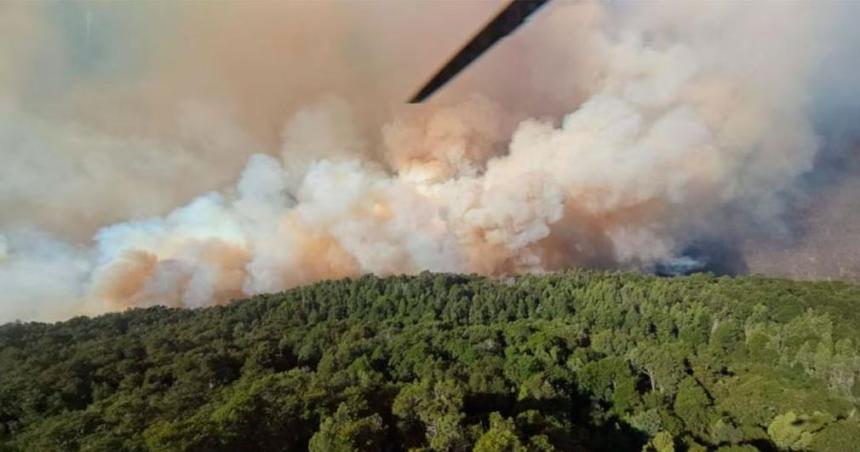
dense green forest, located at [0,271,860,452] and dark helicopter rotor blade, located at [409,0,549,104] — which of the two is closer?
dark helicopter rotor blade, located at [409,0,549,104]

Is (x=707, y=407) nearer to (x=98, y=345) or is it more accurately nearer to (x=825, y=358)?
(x=825, y=358)

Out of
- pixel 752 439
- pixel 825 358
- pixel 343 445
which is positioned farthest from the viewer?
pixel 825 358

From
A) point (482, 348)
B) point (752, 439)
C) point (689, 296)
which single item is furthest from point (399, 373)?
point (689, 296)

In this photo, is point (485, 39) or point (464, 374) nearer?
point (485, 39)

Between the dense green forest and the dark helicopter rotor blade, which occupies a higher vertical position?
the dense green forest
